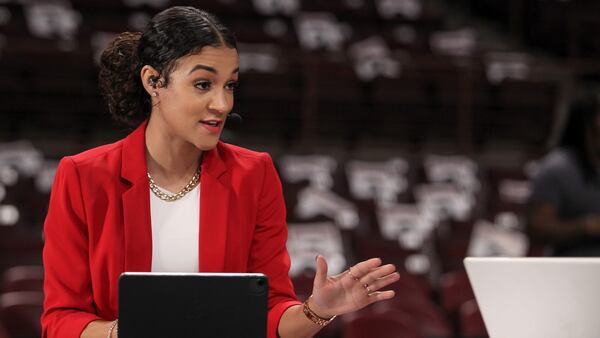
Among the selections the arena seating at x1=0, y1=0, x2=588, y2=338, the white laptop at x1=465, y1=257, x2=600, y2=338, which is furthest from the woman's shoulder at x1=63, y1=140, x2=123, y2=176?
the arena seating at x1=0, y1=0, x2=588, y2=338

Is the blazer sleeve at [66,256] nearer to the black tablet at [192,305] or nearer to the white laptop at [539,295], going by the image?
the black tablet at [192,305]

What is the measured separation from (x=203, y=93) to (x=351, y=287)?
37 cm

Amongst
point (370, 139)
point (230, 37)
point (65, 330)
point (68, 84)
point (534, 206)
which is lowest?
point (370, 139)

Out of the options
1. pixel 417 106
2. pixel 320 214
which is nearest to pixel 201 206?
pixel 320 214

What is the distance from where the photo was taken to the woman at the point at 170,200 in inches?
56.4

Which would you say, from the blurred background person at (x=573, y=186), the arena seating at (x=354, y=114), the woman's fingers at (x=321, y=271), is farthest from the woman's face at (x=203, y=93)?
the arena seating at (x=354, y=114)

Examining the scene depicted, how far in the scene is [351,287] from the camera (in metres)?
1.37

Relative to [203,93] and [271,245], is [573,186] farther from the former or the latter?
[203,93]

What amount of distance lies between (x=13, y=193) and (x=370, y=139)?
284 cm

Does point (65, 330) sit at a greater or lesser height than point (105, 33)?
greater

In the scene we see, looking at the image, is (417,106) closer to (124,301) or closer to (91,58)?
(91,58)

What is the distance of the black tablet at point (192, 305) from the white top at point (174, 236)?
0.84ft

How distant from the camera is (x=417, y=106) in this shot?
696cm

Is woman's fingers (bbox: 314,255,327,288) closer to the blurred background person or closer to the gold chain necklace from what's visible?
the gold chain necklace
